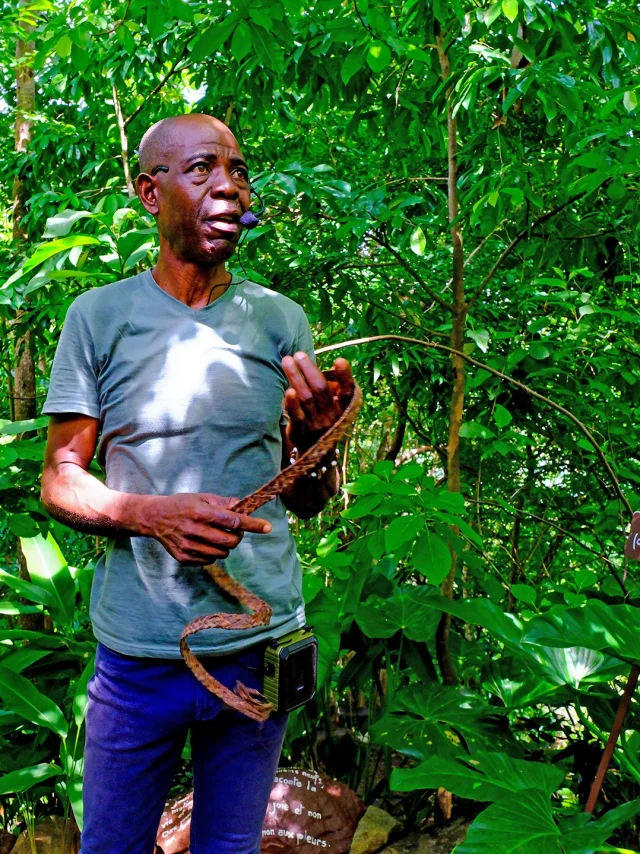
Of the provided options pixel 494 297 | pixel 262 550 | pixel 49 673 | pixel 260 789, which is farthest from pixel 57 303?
pixel 494 297

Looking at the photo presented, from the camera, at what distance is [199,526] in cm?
119

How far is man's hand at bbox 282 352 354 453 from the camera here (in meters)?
1.25

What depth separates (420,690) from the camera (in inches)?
102

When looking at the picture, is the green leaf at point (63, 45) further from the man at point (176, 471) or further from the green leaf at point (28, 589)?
the green leaf at point (28, 589)

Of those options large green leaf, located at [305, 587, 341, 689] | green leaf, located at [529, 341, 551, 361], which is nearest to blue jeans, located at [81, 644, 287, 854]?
large green leaf, located at [305, 587, 341, 689]

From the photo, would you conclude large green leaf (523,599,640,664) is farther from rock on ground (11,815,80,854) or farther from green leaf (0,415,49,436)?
rock on ground (11,815,80,854)

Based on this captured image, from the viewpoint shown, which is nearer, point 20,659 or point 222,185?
point 222,185

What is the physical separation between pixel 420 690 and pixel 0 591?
4667 mm

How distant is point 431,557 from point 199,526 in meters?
1.15

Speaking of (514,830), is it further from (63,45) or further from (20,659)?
(63,45)

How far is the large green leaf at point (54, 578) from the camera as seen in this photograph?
2.77 metres

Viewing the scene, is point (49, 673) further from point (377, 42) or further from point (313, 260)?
point (377, 42)

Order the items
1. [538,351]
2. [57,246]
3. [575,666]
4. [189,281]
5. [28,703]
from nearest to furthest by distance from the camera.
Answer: [189,281] → [57,246] → [575,666] → [28,703] → [538,351]

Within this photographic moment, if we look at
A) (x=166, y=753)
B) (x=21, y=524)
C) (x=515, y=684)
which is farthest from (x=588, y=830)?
(x=21, y=524)
